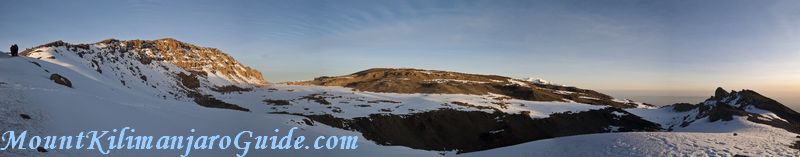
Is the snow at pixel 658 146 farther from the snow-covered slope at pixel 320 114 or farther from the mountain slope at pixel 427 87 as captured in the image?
the mountain slope at pixel 427 87

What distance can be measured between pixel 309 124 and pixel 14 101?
25.9 metres

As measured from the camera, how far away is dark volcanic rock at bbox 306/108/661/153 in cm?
8581

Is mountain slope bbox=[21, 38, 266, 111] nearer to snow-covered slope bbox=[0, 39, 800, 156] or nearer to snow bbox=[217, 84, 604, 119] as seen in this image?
snow-covered slope bbox=[0, 39, 800, 156]

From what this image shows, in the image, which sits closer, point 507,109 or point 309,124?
point 309,124

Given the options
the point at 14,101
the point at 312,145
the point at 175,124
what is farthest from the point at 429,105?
the point at 14,101

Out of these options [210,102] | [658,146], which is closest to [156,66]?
[210,102]

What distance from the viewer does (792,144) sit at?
2436 cm

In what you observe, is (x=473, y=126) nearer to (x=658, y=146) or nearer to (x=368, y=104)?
(x=368, y=104)

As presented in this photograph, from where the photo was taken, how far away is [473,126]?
103 meters

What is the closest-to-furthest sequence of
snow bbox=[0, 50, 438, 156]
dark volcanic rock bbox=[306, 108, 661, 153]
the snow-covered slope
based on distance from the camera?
snow bbox=[0, 50, 438, 156]
the snow-covered slope
dark volcanic rock bbox=[306, 108, 661, 153]

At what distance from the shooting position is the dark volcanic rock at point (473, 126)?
282ft

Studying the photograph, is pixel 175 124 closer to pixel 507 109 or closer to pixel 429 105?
pixel 429 105

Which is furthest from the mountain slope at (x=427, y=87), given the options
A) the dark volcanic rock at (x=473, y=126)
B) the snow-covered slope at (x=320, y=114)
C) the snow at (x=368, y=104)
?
the dark volcanic rock at (x=473, y=126)

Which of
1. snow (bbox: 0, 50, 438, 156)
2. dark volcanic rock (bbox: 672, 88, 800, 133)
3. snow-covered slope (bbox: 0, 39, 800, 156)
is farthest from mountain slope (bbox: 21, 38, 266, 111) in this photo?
dark volcanic rock (bbox: 672, 88, 800, 133)
